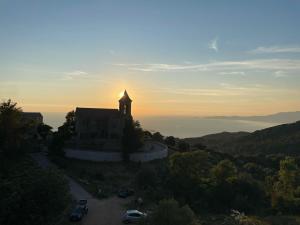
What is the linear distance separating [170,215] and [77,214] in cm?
1156

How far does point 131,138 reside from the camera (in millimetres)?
58000

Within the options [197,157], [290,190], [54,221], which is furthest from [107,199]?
[290,190]

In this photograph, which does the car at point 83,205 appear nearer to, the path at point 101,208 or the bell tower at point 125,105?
the path at point 101,208

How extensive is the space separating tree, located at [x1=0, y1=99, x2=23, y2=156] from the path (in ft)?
30.3

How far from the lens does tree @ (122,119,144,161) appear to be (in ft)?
186

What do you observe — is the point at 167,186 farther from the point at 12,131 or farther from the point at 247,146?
the point at 247,146

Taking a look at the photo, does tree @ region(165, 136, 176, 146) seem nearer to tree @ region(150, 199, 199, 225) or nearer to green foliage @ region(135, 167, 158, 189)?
green foliage @ region(135, 167, 158, 189)

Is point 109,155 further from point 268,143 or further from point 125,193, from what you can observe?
point 268,143

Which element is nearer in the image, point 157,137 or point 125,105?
point 125,105

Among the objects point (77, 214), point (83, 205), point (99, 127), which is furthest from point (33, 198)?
point (99, 127)

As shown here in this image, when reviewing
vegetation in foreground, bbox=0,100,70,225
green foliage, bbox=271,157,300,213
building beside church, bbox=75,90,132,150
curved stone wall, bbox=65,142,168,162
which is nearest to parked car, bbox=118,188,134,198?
curved stone wall, bbox=65,142,168,162

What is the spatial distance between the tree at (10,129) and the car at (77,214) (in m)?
18.8

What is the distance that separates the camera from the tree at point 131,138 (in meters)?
56.7

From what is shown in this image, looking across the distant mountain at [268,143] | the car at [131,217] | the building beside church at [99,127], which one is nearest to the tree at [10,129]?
the building beside church at [99,127]
